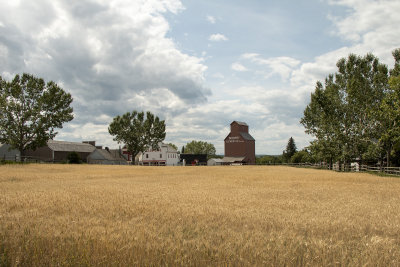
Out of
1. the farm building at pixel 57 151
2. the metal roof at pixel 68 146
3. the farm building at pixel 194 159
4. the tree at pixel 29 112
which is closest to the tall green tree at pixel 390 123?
the tree at pixel 29 112

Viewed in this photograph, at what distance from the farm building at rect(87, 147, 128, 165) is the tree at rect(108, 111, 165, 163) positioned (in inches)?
492

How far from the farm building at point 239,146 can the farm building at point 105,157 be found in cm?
4634

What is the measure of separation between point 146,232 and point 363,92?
55471 millimetres

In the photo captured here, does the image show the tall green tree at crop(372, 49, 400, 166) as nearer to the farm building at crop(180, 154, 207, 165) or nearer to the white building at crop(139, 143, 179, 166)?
the white building at crop(139, 143, 179, 166)

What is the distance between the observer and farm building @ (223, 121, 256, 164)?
12650cm

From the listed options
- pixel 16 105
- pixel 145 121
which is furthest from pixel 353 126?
pixel 145 121

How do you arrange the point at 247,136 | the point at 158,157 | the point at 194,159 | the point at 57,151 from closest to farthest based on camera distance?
the point at 57,151, the point at 247,136, the point at 158,157, the point at 194,159

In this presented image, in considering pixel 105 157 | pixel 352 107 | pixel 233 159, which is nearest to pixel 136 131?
pixel 105 157

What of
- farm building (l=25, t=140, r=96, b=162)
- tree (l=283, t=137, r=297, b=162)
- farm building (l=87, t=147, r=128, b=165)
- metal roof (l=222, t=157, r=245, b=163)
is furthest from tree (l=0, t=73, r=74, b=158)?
tree (l=283, t=137, r=297, b=162)

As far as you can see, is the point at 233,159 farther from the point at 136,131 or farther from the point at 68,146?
the point at 68,146

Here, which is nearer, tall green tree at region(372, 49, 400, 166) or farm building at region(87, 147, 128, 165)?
tall green tree at region(372, 49, 400, 166)

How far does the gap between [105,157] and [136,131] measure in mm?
19464

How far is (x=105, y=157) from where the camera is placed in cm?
12088

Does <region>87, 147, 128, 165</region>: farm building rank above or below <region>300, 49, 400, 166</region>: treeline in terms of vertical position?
below
